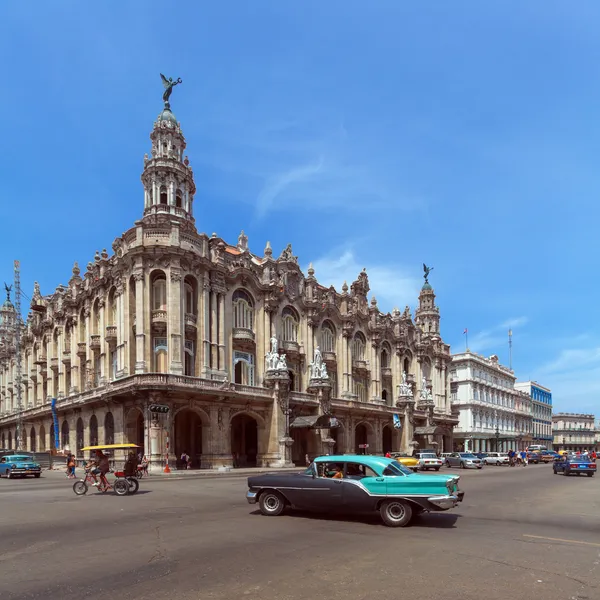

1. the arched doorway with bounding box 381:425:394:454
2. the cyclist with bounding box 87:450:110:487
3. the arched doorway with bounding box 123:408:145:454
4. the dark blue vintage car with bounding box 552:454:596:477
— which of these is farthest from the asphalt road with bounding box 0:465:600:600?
the arched doorway with bounding box 381:425:394:454

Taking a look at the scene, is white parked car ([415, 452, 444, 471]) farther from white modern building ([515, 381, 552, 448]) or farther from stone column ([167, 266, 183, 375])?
white modern building ([515, 381, 552, 448])

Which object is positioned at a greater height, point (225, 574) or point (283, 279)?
point (283, 279)

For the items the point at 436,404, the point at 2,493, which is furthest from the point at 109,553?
the point at 436,404

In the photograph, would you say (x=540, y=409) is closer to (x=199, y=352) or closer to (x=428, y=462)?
(x=428, y=462)

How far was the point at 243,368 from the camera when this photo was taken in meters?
48.4

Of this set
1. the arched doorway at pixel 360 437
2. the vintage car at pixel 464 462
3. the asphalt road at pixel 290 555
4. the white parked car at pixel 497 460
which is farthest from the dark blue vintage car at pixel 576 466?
the arched doorway at pixel 360 437

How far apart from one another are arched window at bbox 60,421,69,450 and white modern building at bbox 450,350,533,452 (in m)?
57.9

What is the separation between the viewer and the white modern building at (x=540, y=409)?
117 m

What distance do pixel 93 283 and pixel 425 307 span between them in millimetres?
46602

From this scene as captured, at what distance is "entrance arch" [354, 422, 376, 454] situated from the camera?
61.0 metres

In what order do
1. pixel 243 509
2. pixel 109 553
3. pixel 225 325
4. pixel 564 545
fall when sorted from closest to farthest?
1. pixel 109 553
2. pixel 564 545
3. pixel 243 509
4. pixel 225 325

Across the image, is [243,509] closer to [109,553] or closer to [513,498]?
[109,553]

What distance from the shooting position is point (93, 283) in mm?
50688

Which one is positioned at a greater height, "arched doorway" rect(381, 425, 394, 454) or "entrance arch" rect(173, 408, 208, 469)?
"entrance arch" rect(173, 408, 208, 469)
